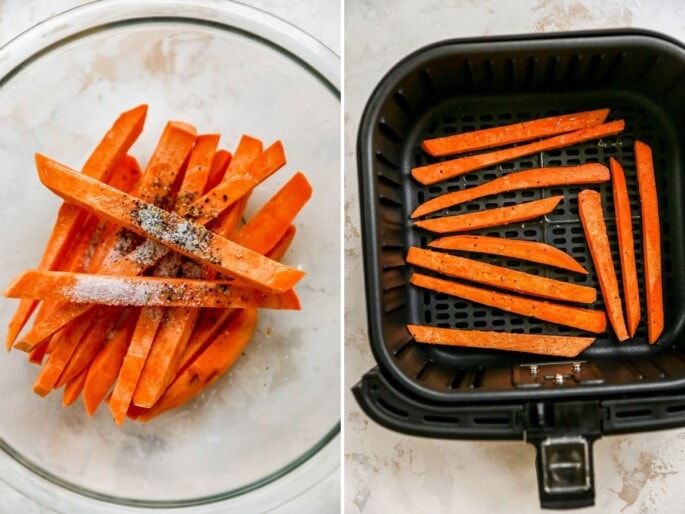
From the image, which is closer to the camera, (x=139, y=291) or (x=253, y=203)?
(x=139, y=291)

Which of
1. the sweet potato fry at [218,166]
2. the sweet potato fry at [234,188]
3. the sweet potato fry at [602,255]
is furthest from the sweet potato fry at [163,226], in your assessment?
the sweet potato fry at [602,255]

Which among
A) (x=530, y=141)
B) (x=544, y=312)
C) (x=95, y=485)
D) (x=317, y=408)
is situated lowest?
(x=95, y=485)

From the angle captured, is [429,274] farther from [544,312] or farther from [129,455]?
→ [129,455]

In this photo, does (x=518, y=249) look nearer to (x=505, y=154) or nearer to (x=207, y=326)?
(x=505, y=154)

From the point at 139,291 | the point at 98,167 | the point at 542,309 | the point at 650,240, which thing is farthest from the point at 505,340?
the point at 98,167

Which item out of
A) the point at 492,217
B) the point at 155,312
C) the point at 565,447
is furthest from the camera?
the point at 492,217

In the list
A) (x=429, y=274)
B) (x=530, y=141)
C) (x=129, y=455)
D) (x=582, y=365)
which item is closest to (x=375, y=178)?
(x=429, y=274)

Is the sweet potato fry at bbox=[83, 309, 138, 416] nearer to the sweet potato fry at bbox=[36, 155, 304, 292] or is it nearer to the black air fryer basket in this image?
the sweet potato fry at bbox=[36, 155, 304, 292]
